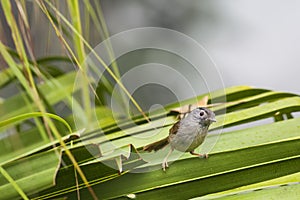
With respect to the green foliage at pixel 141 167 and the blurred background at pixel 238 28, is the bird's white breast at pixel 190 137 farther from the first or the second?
the blurred background at pixel 238 28

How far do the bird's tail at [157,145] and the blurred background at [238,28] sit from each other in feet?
6.06

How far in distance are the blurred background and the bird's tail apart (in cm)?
185

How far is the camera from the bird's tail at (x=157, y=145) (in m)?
0.41

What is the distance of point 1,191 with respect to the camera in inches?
15.6

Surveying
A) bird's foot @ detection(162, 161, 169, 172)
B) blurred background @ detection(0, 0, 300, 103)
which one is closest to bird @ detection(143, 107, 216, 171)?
bird's foot @ detection(162, 161, 169, 172)

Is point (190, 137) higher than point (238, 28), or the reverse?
point (238, 28)

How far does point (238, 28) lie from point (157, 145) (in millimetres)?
2066

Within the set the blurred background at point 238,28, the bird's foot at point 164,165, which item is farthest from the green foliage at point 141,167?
the blurred background at point 238,28

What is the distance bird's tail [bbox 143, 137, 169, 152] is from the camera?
41 centimetres

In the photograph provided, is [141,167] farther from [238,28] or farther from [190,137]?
[238,28]

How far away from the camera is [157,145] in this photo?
1.35ft

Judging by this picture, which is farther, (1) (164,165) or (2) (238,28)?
(2) (238,28)

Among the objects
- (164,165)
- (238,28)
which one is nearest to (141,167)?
(164,165)

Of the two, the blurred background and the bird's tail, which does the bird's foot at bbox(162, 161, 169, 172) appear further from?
the blurred background
